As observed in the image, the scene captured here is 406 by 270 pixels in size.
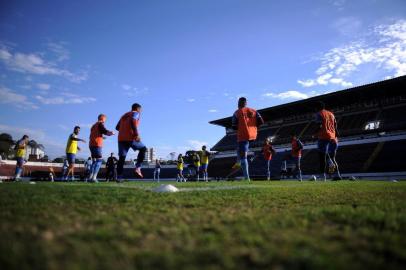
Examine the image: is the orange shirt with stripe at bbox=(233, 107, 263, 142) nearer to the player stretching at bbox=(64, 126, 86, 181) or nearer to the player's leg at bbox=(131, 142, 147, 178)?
the player's leg at bbox=(131, 142, 147, 178)

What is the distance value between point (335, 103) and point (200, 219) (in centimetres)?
3946

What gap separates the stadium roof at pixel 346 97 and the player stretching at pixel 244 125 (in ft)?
95.9

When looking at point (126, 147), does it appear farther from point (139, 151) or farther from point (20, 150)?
point (20, 150)

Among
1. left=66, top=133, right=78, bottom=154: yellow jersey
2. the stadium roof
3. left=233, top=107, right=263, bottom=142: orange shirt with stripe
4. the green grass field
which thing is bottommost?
the green grass field

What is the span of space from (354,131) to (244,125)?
28.9m

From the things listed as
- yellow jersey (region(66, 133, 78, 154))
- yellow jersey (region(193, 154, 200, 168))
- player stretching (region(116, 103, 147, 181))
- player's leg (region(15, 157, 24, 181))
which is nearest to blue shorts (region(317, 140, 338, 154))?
player stretching (region(116, 103, 147, 181))

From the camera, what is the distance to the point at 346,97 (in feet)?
118

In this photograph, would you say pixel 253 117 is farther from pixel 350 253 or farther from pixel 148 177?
pixel 148 177

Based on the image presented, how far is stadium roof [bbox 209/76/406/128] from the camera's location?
106 feet

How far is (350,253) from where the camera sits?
1551mm

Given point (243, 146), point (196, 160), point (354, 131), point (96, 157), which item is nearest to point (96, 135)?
point (96, 157)

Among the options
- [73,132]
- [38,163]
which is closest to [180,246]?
[73,132]

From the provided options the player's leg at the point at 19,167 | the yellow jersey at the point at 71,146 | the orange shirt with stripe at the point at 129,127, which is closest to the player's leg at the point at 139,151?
the orange shirt with stripe at the point at 129,127

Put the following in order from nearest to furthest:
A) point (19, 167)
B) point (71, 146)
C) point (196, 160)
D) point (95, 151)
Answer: point (95, 151) → point (71, 146) → point (19, 167) → point (196, 160)
